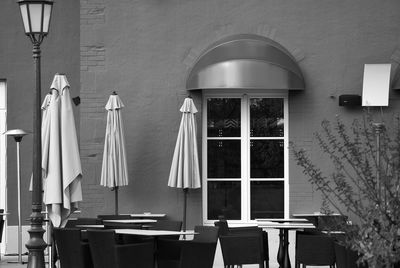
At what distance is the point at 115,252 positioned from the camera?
10844 mm

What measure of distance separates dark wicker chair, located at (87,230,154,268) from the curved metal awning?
15.3 feet

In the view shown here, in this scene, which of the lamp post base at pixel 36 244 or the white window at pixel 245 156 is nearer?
the lamp post base at pixel 36 244

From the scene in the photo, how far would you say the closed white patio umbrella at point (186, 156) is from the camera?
15.0 metres

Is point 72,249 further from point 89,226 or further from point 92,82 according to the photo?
point 92,82

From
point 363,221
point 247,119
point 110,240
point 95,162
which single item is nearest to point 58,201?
point 110,240

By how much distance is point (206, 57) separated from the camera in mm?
15336

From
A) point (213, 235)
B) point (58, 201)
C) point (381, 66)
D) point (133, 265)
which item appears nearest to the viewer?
point (133, 265)

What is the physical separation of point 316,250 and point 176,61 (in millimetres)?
5181

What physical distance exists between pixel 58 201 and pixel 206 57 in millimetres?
4133

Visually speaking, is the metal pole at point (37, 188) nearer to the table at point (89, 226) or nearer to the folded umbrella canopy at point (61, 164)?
the folded umbrella canopy at point (61, 164)

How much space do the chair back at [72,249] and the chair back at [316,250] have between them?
2.72m

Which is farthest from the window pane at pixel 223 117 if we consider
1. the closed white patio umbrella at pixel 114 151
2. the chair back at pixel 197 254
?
the chair back at pixel 197 254

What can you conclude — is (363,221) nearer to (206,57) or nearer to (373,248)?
(373,248)

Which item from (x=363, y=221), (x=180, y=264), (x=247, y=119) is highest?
(x=247, y=119)
